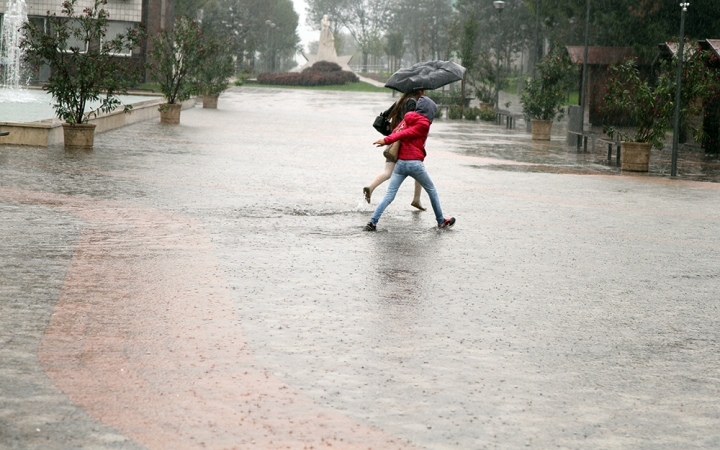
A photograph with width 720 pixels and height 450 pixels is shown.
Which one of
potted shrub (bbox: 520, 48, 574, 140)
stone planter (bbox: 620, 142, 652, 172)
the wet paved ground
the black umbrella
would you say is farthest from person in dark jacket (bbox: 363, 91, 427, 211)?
potted shrub (bbox: 520, 48, 574, 140)

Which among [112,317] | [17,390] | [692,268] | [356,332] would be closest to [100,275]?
[112,317]

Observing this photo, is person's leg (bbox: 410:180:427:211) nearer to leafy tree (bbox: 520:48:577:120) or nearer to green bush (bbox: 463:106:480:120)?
leafy tree (bbox: 520:48:577:120)

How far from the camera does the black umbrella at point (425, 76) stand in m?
13.3

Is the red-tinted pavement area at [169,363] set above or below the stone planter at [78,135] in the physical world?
below

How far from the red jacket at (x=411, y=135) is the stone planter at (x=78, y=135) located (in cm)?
989

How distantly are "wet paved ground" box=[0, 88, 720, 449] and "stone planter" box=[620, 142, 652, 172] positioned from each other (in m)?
5.03

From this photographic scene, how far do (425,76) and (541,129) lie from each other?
18838 millimetres

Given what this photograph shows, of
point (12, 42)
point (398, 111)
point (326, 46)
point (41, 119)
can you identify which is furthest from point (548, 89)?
point (326, 46)

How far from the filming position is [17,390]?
5.73 m

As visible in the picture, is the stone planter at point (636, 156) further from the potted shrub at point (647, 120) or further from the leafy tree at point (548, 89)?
the leafy tree at point (548, 89)

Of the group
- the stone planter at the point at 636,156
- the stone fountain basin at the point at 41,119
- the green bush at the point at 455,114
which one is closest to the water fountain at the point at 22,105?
the stone fountain basin at the point at 41,119

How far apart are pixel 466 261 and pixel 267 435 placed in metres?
5.43

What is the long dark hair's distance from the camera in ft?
44.7

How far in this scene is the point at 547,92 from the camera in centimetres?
3244
